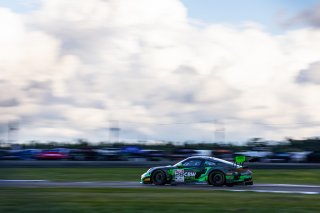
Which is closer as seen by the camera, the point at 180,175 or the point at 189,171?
the point at 189,171

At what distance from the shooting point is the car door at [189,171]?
22234 mm

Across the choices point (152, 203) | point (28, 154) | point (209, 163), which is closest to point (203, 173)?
point (209, 163)

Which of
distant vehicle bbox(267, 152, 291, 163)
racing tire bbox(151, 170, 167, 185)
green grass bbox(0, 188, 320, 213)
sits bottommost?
green grass bbox(0, 188, 320, 213)

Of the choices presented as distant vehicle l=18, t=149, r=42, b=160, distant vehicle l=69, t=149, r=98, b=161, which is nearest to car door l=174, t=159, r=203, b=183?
distant vehicle l=69, t=149, r=98, b=161

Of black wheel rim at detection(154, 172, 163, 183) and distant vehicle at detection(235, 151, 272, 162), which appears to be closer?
black wheel rim at detection(154, 172, 163, 183)

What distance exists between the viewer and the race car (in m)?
21.6

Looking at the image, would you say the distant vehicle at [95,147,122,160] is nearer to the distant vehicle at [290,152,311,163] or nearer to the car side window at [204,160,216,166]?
the distant vehicle at [290,152,311,163]

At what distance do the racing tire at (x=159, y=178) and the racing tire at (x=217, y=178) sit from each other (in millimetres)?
1702

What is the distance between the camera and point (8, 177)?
1089 centimetres

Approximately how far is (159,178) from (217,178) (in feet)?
7.10

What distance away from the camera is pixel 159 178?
22.6 meters

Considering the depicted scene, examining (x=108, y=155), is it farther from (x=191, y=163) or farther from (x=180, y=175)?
(x=191, y=163)

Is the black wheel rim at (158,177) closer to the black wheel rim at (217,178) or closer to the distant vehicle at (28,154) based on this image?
the black wheel rim at (217,178)

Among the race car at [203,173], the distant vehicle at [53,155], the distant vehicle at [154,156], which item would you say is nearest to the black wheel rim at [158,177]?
the race car at [203,173]
